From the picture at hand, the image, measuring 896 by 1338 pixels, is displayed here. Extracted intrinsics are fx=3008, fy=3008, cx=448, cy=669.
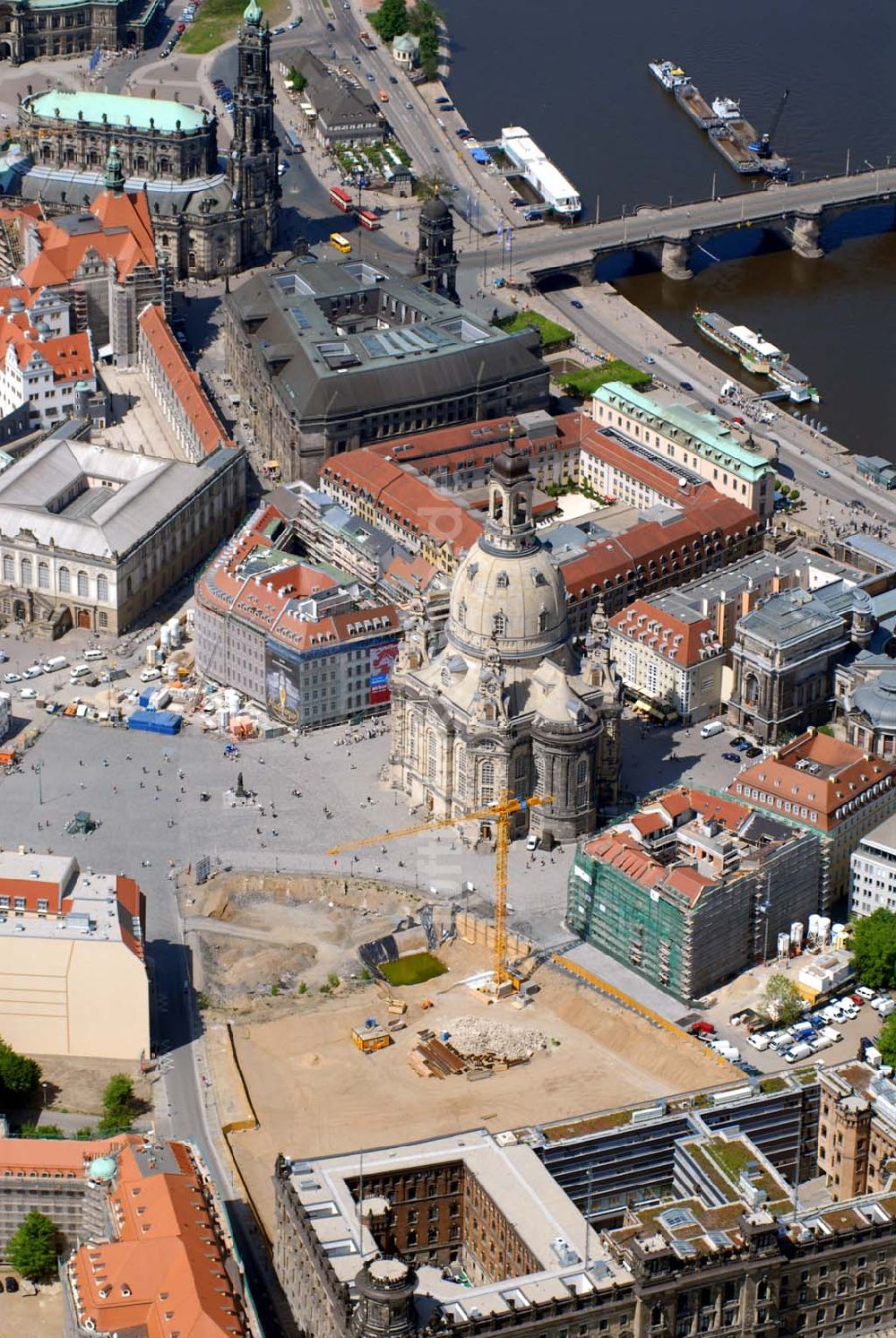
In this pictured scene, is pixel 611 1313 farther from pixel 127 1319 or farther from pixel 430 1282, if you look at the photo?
pixel 127 1319

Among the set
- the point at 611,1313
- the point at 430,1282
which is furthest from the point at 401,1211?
the point at 611,1313

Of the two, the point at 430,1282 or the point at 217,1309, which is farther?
the point at 430,1282

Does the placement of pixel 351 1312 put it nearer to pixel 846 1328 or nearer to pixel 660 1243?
pixel 660 1243

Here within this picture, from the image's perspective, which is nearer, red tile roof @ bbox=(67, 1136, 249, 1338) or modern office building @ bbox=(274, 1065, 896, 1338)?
modern office building @ bbox=(274, 1065, 896, 1338)

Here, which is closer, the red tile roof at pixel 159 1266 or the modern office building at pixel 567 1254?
the modern office building at pixel 567 1254

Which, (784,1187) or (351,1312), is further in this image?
(784,1187)

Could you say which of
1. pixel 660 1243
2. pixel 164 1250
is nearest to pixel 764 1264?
pixel 660 1243

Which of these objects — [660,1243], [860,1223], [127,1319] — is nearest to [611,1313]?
[660,1243]

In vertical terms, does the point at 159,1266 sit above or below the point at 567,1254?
below

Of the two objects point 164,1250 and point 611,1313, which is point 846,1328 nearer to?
point 611,1313
